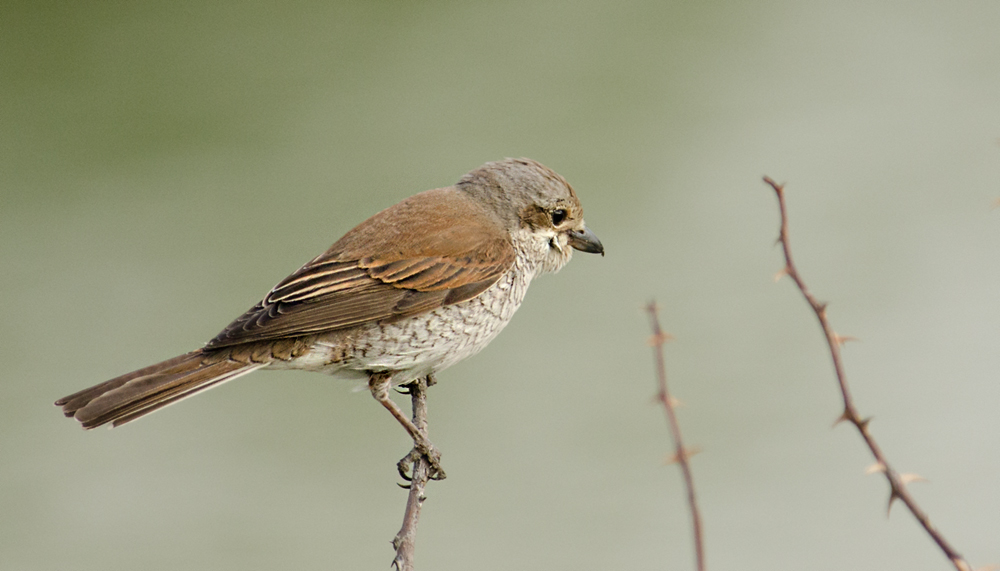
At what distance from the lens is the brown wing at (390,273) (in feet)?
9.14

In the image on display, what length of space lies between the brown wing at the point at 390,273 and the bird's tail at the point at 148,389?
0.07m

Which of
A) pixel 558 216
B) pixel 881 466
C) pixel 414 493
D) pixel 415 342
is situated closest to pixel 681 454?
pixel 881 466

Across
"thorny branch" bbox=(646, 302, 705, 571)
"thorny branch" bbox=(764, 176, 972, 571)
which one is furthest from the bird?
"thorny branch" bbox=(764, 176, 972, 571)

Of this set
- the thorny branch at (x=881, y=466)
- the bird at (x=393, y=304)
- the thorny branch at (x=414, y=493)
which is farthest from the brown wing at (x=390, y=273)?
the thorny branch at (x=881, y=466)

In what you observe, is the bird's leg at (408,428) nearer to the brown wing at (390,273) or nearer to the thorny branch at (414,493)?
the thorny branch at (414,493)

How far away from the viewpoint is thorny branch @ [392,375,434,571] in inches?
85.4

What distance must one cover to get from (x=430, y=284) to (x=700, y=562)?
196 cm

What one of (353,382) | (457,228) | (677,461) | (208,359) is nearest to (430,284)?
(457,228)

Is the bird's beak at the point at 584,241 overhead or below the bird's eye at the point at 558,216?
below

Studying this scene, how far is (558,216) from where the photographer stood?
3.18 meters

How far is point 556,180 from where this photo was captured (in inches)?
125

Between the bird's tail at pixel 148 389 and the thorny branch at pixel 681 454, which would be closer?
the thorny branch at pixel 681 454

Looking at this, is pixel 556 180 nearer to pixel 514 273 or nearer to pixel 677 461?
pixel 514 273

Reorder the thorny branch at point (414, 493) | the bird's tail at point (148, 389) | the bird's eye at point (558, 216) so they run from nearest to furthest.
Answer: the thorny branch at point (414, 493) → the bird's tail at point (148, 389) → the bird's eye at point (558, 216)
